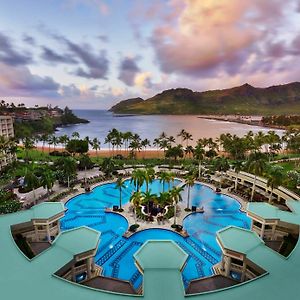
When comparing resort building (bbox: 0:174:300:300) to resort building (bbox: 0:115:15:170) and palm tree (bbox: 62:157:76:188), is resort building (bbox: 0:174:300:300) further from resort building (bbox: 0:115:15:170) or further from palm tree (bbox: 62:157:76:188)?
resort building (bbox: 0:115:15:170)

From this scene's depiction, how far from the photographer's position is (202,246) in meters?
33.4

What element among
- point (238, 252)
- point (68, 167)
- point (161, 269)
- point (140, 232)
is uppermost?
point (68, 167)

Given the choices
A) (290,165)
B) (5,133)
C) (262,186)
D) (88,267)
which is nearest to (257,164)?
(262,186)

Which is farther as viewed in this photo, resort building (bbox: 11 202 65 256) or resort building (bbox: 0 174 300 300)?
resort building (bbox: 11 202 65 256)

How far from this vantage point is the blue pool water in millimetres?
29172

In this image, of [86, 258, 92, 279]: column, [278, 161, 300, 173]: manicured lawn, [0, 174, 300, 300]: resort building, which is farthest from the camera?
[278, 161, 300, 173]: manicured lawn

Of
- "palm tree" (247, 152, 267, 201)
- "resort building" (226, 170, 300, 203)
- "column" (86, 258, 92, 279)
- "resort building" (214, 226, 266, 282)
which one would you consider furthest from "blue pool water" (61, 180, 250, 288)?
"palm tree" (247, 152, 267, 201)

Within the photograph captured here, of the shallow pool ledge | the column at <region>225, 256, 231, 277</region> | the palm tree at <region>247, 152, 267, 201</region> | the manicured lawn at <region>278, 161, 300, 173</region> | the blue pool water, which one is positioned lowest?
the blue pool water

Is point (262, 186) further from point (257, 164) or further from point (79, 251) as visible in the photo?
point (79, 251)

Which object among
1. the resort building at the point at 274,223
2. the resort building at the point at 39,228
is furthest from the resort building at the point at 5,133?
the resort building at the point at 274,223

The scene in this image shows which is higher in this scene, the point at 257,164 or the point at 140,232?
the point at 257,164

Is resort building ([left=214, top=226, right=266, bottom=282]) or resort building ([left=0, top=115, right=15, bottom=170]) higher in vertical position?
resort building ([left=0, top=115, right=15, bottom=170])

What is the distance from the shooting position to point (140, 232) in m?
36.9

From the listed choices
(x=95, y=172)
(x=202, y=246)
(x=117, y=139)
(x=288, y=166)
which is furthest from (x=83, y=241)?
(x=288, y=166)
